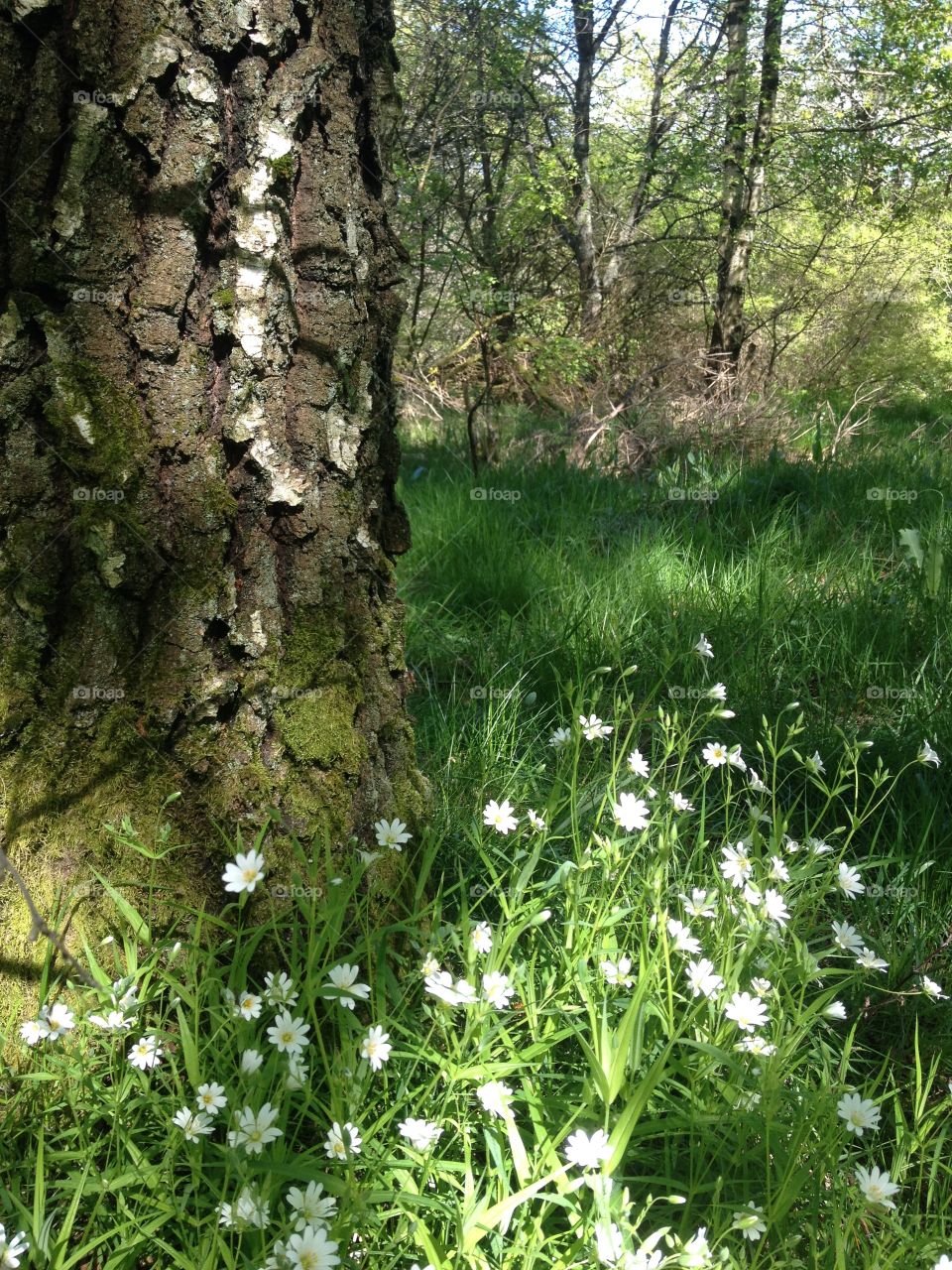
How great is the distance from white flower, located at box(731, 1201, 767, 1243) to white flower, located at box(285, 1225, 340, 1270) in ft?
1.57

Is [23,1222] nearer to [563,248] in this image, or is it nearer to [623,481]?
[623,481]

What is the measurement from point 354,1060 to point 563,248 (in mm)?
10737

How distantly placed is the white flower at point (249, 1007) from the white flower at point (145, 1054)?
127mm

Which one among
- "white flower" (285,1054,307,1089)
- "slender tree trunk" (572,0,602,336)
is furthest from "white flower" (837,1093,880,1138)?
"slender tree trunk" (572,0,602,336)

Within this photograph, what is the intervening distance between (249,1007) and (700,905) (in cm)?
80

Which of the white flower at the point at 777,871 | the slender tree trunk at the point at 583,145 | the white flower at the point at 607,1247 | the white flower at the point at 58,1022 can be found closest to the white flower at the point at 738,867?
the white flower at the point at 777,871

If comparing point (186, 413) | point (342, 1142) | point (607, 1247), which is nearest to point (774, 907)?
point (607, 1247)

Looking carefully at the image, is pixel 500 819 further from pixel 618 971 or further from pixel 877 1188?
pixel 877 1188

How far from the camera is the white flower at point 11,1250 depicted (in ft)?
3.52

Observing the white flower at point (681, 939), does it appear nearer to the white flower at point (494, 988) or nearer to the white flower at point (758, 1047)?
the white flower at point (758, 1047)

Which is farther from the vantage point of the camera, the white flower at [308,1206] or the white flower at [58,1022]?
the white flower at [58,1022]

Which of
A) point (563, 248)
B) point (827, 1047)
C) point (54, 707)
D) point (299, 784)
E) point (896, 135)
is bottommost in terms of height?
point (827, 1047)

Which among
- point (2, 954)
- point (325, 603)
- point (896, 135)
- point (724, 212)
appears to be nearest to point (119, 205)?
point (325, 603)

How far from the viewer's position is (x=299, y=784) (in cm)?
180
